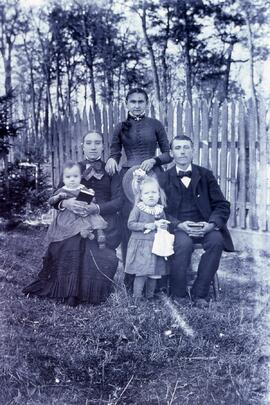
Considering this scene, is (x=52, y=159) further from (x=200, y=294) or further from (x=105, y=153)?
(x=200, y=294)

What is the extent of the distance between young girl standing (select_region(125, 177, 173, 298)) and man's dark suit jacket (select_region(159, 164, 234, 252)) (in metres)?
0.18

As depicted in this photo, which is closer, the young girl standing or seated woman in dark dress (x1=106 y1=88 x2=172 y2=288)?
the young girl standing

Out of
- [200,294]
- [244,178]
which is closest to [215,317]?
[200,294]

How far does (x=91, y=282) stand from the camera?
407 centimetres

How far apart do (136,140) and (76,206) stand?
1073mm

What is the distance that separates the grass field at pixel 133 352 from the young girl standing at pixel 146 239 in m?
0.24

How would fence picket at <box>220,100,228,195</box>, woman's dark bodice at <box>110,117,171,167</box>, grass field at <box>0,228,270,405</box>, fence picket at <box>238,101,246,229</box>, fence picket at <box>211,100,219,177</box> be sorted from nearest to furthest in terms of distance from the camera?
grass field at <box>0,228,270,405</box> < woman's dark bodice at <box>110,117,171,167</box> < fence picket at <box>238,101,246,229</box> < fence picket at <box>220,100,228,195</box> < fence picket at <box>211,100,219,177</box>

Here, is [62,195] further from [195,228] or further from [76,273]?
[195,228]

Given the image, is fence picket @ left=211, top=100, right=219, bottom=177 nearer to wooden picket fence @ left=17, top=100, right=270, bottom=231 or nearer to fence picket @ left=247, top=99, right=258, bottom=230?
wooden picket fence @ left=17, top=100, right=270, bottom=231

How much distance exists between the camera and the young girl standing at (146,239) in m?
3.94

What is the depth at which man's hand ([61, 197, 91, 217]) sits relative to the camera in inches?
162

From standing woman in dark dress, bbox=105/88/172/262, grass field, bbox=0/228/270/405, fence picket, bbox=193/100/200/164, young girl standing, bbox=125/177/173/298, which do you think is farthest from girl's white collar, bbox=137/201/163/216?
fence picket, bbox=193/100/200/164

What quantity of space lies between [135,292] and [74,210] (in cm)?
96

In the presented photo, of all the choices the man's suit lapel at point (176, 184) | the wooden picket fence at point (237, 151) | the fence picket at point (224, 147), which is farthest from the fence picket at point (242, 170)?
the man's suit lapel at point (176, 184)
